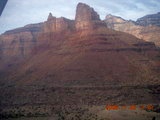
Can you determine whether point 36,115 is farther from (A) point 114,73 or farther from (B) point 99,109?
(A) point 114,73

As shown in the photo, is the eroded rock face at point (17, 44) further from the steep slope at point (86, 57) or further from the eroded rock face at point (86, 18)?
the eroded rock face at point (86, 18)

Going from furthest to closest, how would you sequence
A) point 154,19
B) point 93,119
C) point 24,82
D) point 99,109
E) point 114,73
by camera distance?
point 154,19
point 24,82
point 114,73
point 99,109
point 93,119

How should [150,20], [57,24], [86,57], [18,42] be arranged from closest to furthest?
[86,57]
[57,24]
[18,42]
[150,20]

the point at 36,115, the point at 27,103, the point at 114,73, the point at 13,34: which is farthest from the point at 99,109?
the point at 13,34

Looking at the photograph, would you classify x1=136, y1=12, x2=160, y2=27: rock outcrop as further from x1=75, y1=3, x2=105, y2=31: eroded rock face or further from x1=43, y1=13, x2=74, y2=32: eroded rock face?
x1=75, y1=3, x2=105, y2=31: eroded rock face

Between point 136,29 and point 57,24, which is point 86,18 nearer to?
point 57,24

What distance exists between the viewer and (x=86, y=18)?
354ft

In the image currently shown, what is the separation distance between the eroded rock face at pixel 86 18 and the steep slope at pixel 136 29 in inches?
1165

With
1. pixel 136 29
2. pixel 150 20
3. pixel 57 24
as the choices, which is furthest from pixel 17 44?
pixel 150 20

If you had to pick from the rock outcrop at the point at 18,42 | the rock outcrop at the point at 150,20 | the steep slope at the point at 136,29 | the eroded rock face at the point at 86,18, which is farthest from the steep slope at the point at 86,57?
the rock outcrop at the point at 150,20

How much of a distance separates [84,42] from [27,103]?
110 ft

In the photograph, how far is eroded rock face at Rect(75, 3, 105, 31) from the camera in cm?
10553

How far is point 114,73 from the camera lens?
265 ft

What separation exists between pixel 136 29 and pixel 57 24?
49.8 metres
